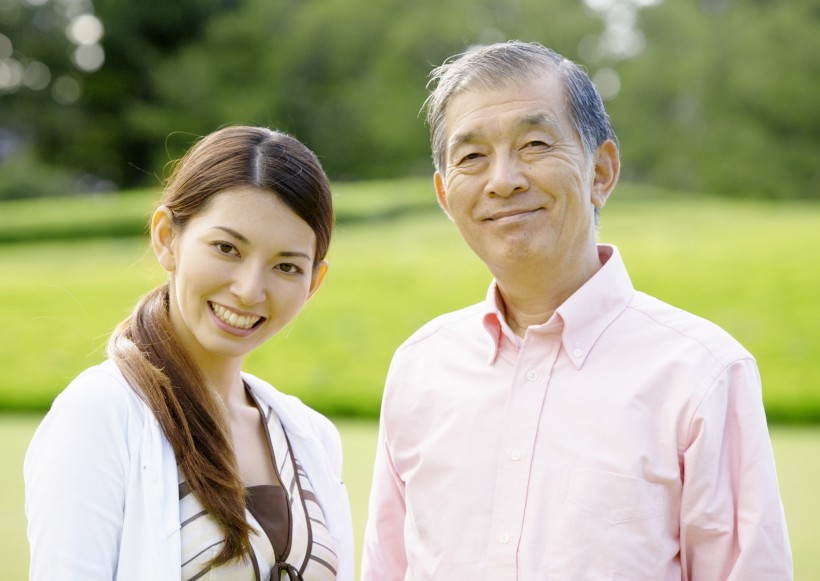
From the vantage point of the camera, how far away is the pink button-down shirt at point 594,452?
196 cm

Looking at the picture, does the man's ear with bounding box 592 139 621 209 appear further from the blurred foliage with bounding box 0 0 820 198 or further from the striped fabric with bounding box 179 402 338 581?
the blurred foliage with bounding box 0 0 820 198

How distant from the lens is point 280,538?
232cm

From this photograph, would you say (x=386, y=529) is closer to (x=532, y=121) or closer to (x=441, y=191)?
(x=441, y=191)

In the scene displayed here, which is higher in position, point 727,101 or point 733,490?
point 727,101

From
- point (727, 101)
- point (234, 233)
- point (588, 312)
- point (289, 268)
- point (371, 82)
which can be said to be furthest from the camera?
point (371, 82)

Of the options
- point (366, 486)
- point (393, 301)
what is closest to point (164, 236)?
point (366, 486)

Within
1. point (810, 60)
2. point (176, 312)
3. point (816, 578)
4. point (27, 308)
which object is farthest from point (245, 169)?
point (810, 60)

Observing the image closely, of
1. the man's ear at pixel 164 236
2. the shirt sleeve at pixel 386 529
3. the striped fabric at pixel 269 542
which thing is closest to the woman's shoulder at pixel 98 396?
the striped fabric at pixel 269 542

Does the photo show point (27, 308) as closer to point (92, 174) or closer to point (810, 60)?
point (92, 174)

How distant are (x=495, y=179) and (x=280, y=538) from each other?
992mm

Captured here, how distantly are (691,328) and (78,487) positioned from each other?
1346 mm

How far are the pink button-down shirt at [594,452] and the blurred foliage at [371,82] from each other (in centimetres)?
2223

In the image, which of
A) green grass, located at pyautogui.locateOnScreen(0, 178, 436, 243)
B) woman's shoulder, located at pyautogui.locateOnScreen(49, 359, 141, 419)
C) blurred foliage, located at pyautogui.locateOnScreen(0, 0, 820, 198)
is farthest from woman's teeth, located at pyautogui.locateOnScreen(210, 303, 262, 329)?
blurred foliage, located at pyautogui.locateOnScreen(0, 0, 820, 198)

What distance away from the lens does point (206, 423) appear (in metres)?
2.33
